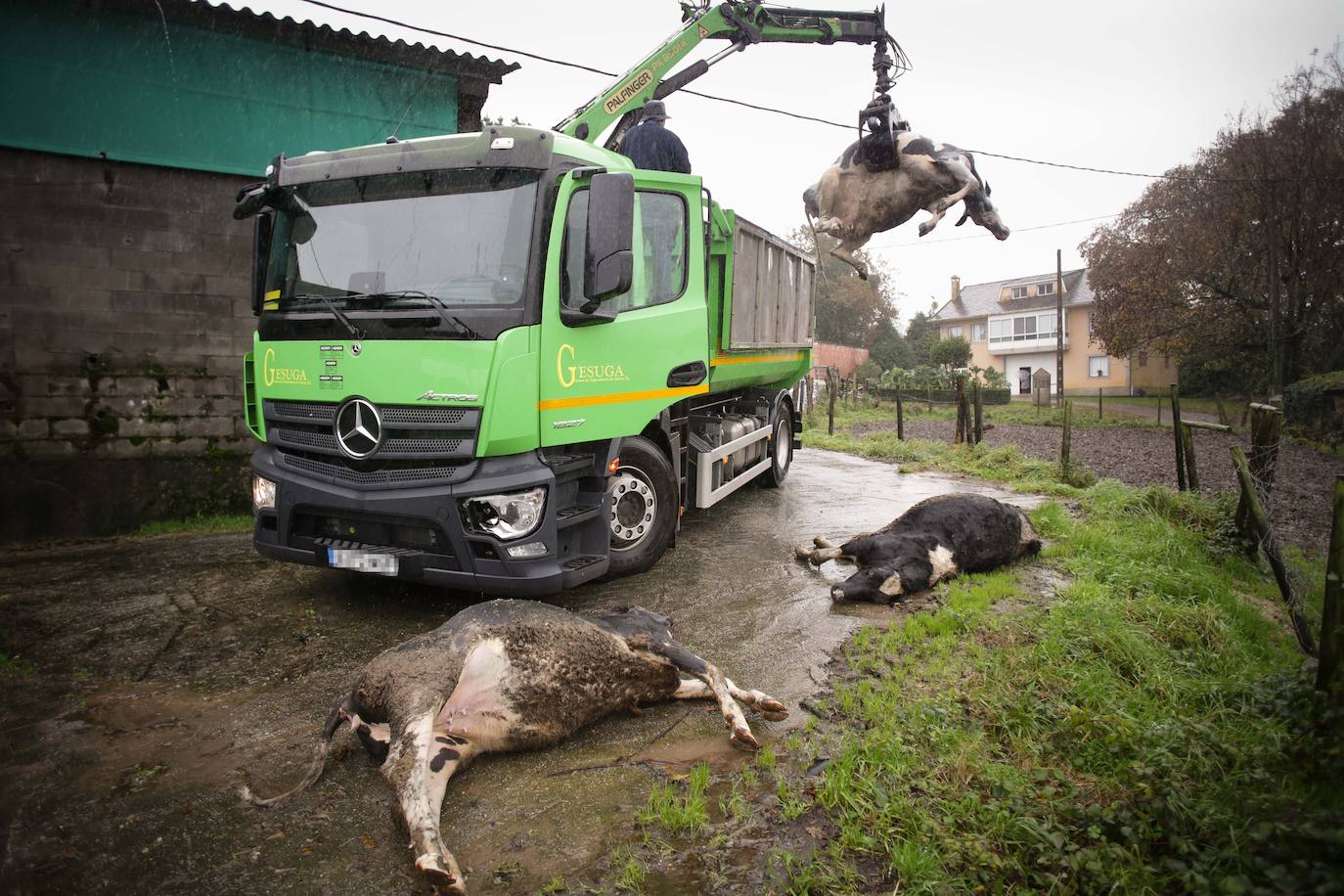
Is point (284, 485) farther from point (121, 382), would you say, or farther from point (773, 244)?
point (773, 244)

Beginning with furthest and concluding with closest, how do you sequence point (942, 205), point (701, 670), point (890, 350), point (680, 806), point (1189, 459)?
point (890, 350)
point (1189, 459)
point (942, 205)
point (701, 670)
point (680, 806)

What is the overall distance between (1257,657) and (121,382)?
892 centimetres

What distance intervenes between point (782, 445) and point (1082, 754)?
7.01 metres

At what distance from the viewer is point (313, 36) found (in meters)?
7.92

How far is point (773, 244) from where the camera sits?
8258 mm

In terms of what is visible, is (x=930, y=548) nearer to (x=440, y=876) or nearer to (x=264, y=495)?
(x=440, y=876)

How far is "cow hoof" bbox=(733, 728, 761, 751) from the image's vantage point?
10.3ft

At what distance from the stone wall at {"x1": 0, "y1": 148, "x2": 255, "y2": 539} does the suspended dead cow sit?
5.80m

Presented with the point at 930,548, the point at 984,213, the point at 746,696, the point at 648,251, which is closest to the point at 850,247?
the point at 984,213

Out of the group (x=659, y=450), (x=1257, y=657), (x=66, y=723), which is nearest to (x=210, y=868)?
(x=66, y=723)

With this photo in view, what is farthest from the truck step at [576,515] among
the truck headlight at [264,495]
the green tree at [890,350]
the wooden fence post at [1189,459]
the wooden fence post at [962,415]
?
the green tree at [890,350]

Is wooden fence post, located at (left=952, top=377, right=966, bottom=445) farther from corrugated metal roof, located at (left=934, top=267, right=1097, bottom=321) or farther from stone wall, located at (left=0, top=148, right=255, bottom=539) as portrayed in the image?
corrugated metal roof, located at (left=934, top=267, right=1097, bottom=321)

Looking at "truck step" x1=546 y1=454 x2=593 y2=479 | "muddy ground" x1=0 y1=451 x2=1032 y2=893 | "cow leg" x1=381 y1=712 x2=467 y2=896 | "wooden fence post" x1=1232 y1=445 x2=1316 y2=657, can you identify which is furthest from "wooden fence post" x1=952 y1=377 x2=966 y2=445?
"cow leg" x1=381 y1=712 x2=467 y2=896

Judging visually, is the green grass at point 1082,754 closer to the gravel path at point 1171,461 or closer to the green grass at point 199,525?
the gravel path at point 1171,461
